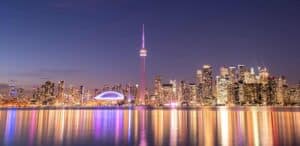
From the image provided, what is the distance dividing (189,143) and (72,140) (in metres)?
13.9

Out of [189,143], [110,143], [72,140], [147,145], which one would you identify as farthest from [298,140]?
[72,140]

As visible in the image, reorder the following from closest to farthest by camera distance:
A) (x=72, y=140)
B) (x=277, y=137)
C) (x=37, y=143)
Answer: (x=37, y=143), (x=72, y=140), (x=277, y=137)

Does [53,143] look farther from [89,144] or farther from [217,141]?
[217,141]

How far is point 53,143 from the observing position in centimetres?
3647

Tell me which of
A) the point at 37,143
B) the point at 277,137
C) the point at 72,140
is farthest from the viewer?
the point at 277,137

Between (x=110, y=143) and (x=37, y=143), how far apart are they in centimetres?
805

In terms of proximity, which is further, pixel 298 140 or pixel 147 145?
pixel 298 140

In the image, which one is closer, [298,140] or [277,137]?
[298,140]

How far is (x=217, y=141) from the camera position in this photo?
1478 inches

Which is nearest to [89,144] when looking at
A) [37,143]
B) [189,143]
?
[37,143]

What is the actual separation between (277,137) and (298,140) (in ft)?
11.2

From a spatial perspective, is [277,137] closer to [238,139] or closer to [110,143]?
[238,139]

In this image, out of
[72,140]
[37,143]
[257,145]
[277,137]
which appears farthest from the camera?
[277,137]

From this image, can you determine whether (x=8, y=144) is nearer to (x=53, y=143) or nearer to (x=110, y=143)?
(x=53, y=143)
